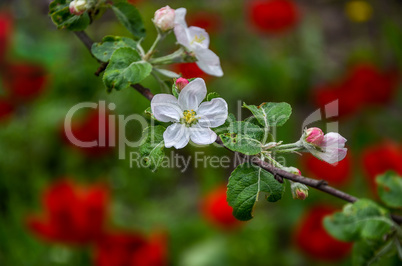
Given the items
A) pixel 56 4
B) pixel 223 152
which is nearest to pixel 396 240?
pixel 56 4

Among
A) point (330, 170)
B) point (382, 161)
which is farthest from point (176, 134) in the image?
point (330, 170)

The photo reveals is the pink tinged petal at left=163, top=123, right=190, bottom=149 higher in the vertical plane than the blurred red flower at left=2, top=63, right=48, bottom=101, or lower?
lower

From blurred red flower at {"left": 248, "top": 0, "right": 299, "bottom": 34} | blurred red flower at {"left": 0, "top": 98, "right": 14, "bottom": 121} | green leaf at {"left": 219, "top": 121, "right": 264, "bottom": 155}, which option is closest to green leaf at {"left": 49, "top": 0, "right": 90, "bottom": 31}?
green leaf at {"left": 219, "top": 121, "right": 264, "bottom": 155}

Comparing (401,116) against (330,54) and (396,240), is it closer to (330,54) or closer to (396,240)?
(330,54)

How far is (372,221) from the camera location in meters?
0.61

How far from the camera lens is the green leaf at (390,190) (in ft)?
2.24

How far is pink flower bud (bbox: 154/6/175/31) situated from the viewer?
0.52 m

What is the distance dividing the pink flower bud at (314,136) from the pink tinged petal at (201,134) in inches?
3.8

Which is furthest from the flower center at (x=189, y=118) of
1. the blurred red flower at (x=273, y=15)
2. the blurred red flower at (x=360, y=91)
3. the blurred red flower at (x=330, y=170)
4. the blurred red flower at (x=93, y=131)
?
the blurred red flower at (x=273, y=15)

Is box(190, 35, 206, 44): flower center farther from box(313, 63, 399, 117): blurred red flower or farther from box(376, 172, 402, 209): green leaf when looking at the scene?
box(313, 63, 399, 117): blurred red flower

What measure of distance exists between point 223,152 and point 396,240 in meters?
1.26

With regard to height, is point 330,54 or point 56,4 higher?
point 330,54

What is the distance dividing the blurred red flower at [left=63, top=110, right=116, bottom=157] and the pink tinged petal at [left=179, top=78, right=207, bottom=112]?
1093mm

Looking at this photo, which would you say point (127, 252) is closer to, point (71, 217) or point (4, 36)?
point (71, 217)
